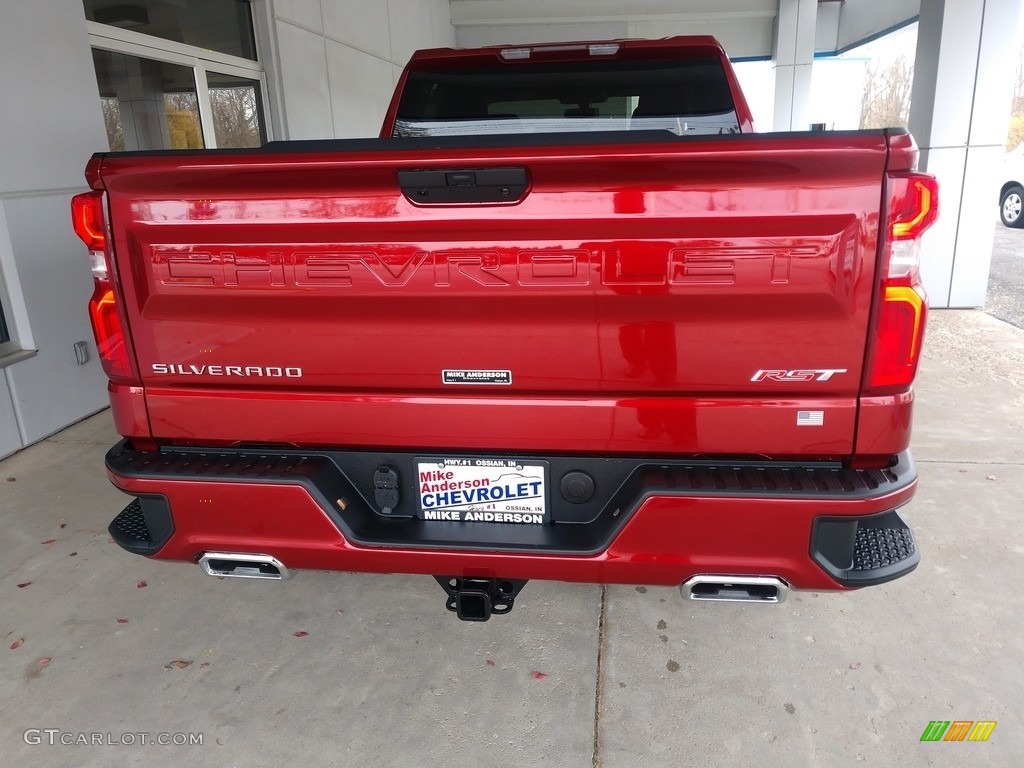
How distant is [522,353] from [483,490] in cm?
43

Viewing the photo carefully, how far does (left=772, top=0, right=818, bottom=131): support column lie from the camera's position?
18000 millimetres

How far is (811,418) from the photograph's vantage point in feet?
6.00

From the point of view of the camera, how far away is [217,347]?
2010 mm

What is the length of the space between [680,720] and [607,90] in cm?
261

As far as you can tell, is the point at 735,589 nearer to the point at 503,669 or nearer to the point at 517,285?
the point at 503,669

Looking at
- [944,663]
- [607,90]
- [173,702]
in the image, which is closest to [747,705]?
[944,663]

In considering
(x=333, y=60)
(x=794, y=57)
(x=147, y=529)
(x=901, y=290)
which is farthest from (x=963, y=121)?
(x=794, y=57)

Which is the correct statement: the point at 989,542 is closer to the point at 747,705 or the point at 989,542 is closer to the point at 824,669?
the point at 824,669

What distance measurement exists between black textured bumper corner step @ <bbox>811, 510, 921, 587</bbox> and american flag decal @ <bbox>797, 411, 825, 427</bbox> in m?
0.25

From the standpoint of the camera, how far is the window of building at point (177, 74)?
17.7 feet

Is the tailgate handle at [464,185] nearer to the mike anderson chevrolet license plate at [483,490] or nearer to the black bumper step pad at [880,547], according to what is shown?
the mike anderson chevrolet license plate at [483,490]

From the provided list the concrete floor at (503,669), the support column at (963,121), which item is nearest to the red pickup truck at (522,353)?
the concrete floor at (503,669)

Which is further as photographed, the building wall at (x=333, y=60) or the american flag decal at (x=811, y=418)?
the building wall at (x=333, y=60)

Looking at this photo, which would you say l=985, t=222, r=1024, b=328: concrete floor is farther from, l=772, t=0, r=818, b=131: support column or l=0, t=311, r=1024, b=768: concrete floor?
l=772, t=0, r=818, b=131: support column
